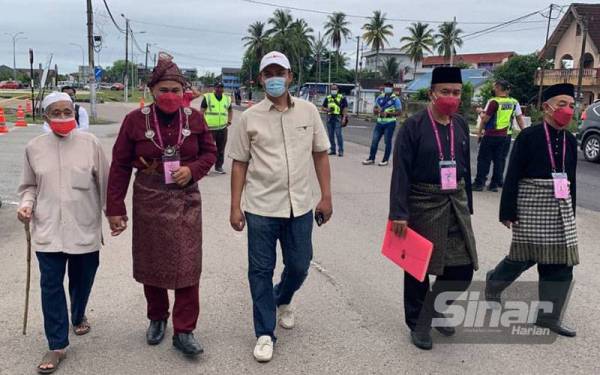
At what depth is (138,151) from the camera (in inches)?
135

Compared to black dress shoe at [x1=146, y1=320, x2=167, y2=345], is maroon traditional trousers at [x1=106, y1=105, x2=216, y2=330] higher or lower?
higher

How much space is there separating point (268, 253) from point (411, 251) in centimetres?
93

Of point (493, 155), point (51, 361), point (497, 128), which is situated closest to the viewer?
point (51, 361)

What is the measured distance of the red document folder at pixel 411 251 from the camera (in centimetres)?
353

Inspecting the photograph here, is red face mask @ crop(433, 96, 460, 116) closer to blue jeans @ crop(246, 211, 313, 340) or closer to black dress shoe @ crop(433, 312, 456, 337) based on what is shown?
blue jeans @ crop(246, 211, 313, 340)

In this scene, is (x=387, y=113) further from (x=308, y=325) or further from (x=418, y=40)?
(x=418, y=40)

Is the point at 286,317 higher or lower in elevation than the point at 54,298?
lower

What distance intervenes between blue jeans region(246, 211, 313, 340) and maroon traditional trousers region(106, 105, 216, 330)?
36 centimetres

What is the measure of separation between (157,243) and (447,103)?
6.66 ft

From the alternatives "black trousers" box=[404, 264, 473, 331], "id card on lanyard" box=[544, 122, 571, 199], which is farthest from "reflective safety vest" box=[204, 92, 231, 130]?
"id card on lanyard" box=[544, 122, 571, 199]

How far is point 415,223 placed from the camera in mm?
3729

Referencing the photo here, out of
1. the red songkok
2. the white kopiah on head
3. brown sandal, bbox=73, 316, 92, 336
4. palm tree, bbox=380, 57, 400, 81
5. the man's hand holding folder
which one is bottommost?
brown sandal, bbox=73, 316, 92, 336

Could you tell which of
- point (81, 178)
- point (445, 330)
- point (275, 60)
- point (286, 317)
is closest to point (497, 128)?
point (445, 330)

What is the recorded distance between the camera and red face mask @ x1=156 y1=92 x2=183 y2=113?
341 cm
